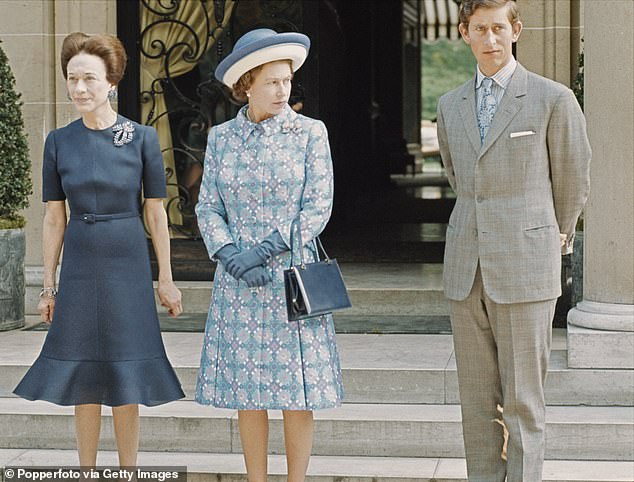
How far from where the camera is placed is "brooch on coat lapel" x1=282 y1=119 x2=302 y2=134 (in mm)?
5109

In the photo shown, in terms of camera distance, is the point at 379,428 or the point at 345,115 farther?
the point at 345,115

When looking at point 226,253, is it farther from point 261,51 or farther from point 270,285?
point 261,51

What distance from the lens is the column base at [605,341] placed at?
21.9 ft

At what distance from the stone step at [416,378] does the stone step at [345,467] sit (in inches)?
22.5

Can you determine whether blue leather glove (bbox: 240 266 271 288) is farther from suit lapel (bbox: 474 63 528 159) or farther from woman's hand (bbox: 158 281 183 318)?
suit lapel (bbox: 474 63 528 159)

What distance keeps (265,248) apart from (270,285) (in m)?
0.16

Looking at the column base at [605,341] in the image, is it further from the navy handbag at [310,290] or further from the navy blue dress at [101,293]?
the navy blue dress at [101,293]

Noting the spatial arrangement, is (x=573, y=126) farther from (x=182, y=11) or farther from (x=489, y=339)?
(x=182, y=11)

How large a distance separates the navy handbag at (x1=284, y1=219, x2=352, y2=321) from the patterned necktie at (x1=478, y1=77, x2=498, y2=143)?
799mm

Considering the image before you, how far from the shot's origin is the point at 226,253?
5043 mm

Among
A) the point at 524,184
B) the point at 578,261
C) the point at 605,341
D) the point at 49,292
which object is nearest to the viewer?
the point at 524,184

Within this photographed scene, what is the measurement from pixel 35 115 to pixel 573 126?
17.9ft

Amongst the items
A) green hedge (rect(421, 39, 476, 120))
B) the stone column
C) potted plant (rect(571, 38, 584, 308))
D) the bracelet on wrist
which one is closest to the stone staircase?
the stone column

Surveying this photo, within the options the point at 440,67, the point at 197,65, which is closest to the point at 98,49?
the point at 197,65
